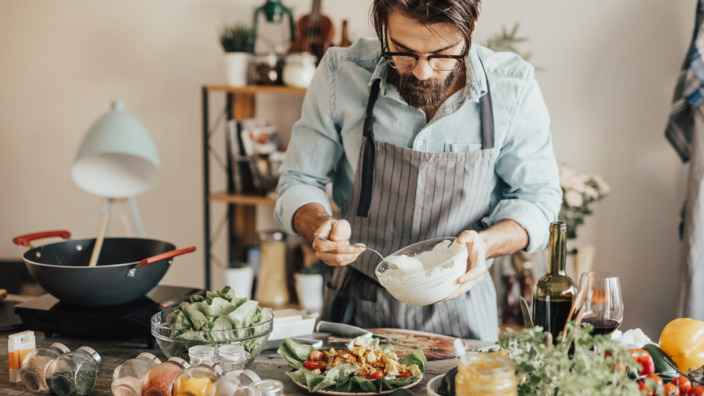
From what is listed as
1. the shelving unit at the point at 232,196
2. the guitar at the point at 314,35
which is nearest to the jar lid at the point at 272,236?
the shelving unit at the point at 232,196

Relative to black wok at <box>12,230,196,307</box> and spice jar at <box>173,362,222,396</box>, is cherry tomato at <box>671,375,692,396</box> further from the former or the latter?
black wok at <box>12,230,196,307</box>

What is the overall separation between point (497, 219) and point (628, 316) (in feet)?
5.96

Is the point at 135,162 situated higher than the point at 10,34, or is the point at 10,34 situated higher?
the point at 10,34

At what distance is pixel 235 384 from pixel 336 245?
0.44 meters

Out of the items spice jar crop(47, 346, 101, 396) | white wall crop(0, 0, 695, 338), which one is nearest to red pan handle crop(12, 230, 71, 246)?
spice jar crop(47, 346, 101, 396)

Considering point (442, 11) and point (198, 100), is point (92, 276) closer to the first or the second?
point (442, 11)

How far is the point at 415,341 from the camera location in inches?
61.9

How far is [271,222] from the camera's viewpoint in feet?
12.4

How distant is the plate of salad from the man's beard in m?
→ 0.66

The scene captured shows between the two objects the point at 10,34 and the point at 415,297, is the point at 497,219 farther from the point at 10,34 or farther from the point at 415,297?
the point at 10,34

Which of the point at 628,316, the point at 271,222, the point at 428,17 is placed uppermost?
the point at 428,17

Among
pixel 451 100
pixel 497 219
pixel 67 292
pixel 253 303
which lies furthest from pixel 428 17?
pixel 67 292

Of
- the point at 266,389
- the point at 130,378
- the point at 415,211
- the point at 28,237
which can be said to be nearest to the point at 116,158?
the point at 28,237

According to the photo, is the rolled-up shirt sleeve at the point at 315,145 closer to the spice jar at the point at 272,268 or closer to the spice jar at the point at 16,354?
the spice jar at the point at 16,354
